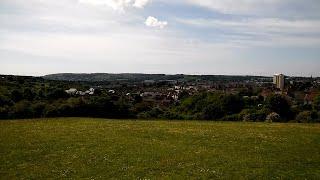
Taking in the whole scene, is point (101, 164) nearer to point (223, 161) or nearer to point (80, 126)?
point (223, 161)

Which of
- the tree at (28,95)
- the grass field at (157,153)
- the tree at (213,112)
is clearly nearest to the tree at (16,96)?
the tree at (28,95)

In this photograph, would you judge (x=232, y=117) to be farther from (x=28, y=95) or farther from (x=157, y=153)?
(x=157, y=153)

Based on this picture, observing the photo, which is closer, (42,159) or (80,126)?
(42,159)

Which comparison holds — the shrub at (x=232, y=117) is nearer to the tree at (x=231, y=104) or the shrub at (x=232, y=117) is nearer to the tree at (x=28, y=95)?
the tree at (x=231, y=104)

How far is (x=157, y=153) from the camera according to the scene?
96.1ft

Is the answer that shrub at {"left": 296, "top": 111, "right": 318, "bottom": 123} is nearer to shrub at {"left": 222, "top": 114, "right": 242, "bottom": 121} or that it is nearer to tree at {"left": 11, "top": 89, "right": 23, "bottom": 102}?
shrub at {"left": 222, "top": 114, "right": 242, "bottom": 121}

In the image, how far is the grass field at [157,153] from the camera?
23.8 m

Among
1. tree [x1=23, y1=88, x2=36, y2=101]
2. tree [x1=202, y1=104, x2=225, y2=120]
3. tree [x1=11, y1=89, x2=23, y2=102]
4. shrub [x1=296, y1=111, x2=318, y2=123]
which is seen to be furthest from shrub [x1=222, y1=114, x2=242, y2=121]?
tree [x1=11, y1=89, x2=23, y2=102]

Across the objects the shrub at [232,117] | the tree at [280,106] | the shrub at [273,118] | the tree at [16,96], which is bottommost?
the shrub at [232,117]

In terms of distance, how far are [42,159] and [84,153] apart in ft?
10.1

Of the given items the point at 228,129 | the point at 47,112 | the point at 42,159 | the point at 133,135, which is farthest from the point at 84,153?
the point at 47,112

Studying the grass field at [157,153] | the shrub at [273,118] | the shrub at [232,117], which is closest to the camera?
the grass field at [157,153]

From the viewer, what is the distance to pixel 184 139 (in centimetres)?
3600

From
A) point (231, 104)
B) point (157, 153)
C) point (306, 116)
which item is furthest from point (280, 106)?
point (157, 153)
